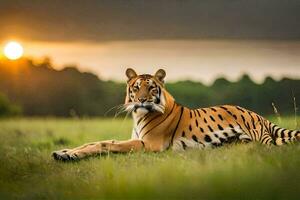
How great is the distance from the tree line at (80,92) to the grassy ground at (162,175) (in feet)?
0.60

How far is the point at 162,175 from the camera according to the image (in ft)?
13.4

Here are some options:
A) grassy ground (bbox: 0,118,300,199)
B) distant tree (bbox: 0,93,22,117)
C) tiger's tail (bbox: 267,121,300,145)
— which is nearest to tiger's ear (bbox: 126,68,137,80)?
grassy ground (bbox: 0,118,300,199)

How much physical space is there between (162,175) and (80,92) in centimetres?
98

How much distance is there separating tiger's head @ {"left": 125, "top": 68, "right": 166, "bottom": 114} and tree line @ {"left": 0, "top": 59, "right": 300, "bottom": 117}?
0.07 meters

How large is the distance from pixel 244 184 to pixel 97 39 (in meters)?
1.22

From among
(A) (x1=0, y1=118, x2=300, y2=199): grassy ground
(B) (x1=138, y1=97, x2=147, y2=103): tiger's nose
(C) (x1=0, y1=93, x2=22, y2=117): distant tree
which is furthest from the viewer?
(C) (x1=0, y1=93, x2=22, y2=117): distant tree

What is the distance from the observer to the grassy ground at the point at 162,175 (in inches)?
161

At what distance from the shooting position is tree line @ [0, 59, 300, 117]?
4.67 meters

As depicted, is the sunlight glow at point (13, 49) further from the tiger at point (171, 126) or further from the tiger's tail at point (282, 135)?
the tiger's tail at point (282, 135)

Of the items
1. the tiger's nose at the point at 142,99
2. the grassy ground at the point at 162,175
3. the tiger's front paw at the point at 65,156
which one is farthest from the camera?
the tiger's nose at the point at 142,99

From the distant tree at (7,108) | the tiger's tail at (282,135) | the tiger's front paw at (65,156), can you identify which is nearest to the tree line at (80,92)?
the distant tree at (7,108)

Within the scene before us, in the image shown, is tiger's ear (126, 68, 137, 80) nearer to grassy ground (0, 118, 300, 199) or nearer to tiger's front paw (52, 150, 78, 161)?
grassy ground (0, 118, 300, 199)

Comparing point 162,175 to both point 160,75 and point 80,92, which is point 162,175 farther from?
point 80,92

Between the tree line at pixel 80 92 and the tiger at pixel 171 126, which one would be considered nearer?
the tiger at pixel 171 126
